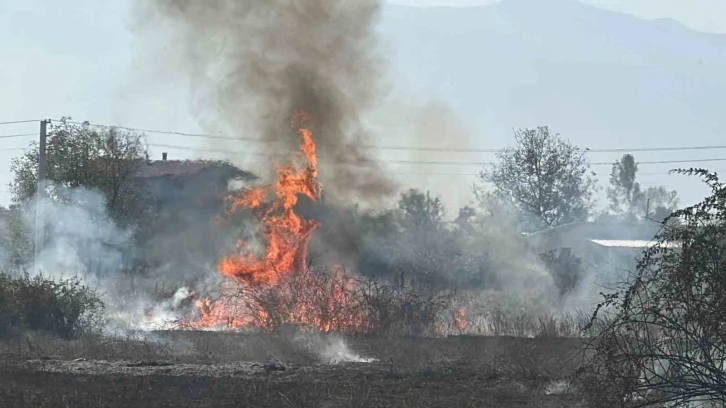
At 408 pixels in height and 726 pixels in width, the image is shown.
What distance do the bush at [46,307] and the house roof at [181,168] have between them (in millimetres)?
8882

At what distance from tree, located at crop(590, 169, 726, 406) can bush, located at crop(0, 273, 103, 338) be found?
58.4ft

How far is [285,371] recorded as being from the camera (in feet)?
55.3

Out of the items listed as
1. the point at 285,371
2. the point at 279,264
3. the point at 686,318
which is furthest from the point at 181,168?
the point at 686,318

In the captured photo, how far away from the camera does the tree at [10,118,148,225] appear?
40375mm

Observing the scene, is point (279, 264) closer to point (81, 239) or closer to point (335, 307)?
point (335, 307)

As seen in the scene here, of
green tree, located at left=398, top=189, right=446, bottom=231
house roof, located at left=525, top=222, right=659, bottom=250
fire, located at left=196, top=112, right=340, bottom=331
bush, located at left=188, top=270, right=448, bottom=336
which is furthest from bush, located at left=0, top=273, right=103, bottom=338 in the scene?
house roof, located at left=525, top=222, right=659, bottom=250

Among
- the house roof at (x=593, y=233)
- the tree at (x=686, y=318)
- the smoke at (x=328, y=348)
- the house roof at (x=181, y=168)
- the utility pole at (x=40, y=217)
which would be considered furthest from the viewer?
the house roof at (x=593, y=233)

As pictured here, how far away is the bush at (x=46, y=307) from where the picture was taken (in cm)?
2416

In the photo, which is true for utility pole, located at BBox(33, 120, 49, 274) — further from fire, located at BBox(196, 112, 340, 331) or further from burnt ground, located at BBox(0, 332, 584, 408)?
burnt ground, located at BBox(0, 332, 584, 408)

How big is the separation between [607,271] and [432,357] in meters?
18.0

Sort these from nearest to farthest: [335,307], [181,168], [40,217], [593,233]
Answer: [335,307] → [40,217] → [181,168] → [593,233]

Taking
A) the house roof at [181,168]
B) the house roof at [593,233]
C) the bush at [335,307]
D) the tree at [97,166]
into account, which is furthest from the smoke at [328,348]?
the house roof at [593,233]

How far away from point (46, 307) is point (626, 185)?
7488 centimetres

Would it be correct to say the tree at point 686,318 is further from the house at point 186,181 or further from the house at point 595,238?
the house at point 595,238
